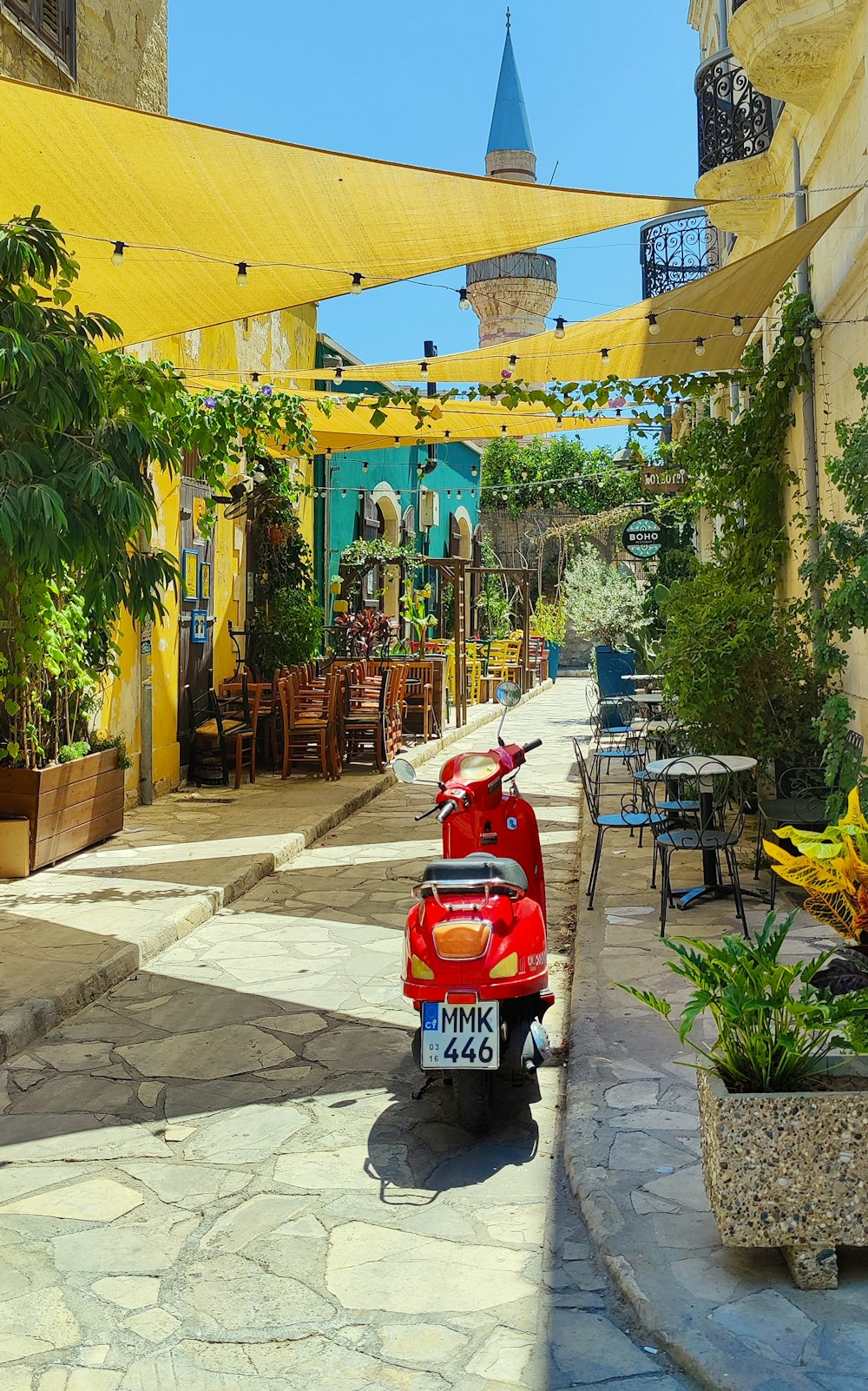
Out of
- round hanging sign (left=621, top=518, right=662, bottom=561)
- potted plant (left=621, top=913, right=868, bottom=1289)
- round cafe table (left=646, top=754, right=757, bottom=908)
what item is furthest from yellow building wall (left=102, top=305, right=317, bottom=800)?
potted plant (left=621, top=913, right=868, bottom=1289)

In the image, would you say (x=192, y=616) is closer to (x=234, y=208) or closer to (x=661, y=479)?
(x=234, y=208)

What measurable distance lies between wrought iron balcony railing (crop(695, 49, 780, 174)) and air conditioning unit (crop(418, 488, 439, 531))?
43.4 feet

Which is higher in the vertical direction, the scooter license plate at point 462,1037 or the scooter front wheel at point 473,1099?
the scooter license plate at point 462,1037

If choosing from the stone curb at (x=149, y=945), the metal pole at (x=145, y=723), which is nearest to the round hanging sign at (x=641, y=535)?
the stone curb at (x=149, y=945)

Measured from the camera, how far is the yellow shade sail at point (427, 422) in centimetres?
1084

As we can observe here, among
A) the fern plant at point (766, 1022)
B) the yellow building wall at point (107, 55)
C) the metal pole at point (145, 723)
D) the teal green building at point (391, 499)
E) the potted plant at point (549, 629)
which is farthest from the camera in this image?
the potted plant at point (549, 629)

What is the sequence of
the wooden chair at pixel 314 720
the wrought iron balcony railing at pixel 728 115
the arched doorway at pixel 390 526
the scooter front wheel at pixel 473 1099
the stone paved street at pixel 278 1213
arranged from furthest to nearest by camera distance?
the arched doorway at pixel 390 526
the wooden chair at pixel 314 720
the wrought iron balcony railing at pixel 728 115
the scooter front wheel at pixel 473 1099
the stone paved street at pixel 278 1213

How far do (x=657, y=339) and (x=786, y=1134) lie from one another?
7274 mm

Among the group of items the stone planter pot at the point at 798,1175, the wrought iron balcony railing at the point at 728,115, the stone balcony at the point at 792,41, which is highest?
the wrought iron balcony railing at the point at 728,115

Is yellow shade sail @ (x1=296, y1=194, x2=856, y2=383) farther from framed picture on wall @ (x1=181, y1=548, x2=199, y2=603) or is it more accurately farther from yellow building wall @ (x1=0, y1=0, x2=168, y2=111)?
yellow building wall @ (x1=0, y1=0, x2=168, y2=111)

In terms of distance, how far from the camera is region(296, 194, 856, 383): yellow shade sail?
23.4 ft

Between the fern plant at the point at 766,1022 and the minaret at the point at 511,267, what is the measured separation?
101 feet

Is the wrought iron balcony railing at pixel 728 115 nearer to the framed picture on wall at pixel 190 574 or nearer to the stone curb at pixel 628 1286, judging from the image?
the framed picture on wall at pixel 190 574

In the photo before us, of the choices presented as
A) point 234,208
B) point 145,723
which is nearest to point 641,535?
point 145,723
